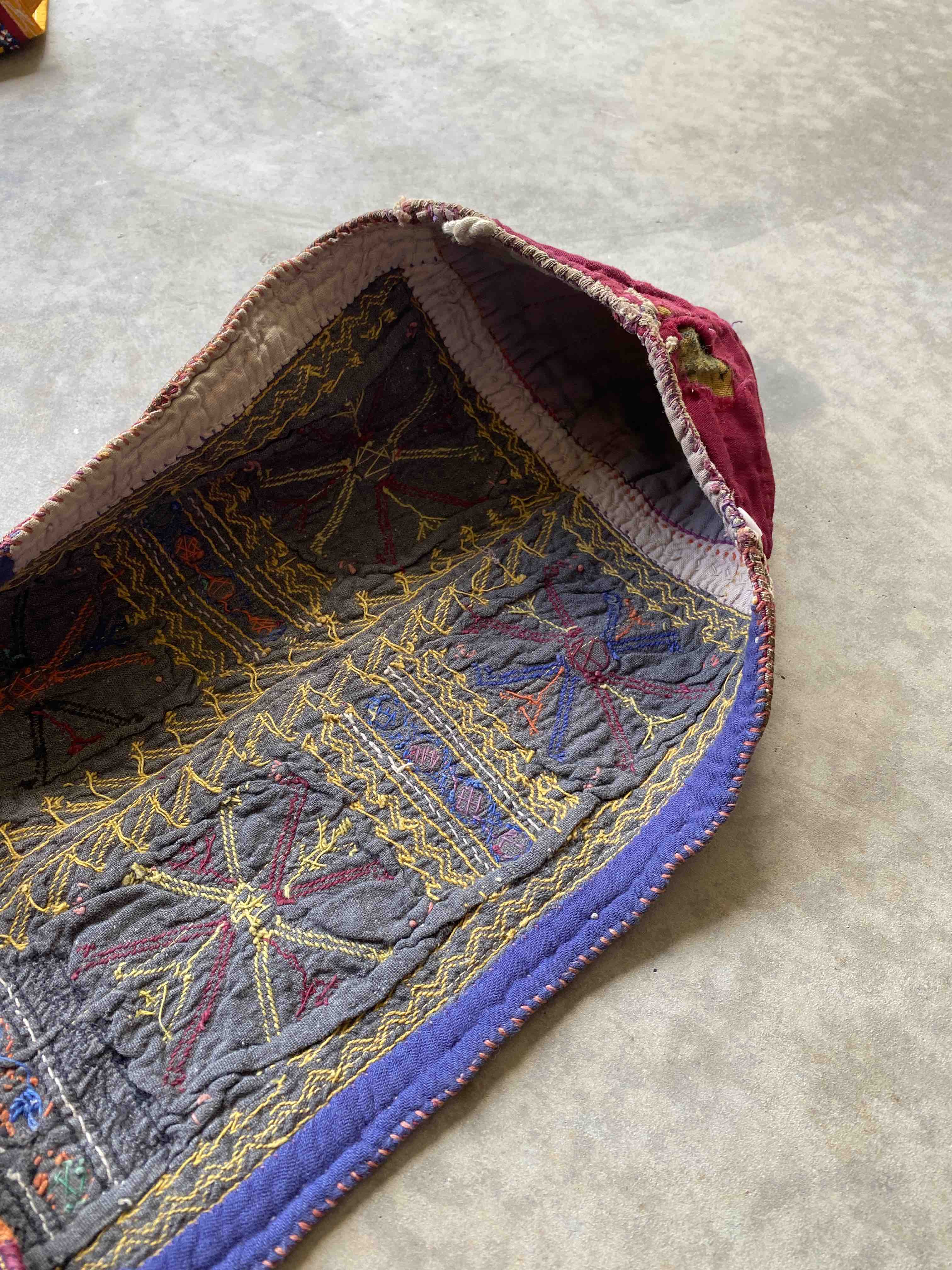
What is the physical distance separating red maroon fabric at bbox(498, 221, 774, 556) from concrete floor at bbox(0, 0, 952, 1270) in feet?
0.80

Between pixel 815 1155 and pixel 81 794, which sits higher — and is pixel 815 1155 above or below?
below

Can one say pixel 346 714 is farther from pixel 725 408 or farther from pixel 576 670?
pixel 725 408

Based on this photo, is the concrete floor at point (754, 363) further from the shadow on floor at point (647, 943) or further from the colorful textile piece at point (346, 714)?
the colorful textile piece at point (346, 714)

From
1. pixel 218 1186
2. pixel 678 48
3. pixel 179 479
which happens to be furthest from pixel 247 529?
pixel 678 48

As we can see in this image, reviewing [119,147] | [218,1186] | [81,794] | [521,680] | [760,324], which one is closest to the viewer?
[218,1186]

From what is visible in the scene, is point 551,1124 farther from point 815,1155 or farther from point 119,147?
point 119,147

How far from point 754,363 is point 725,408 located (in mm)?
486

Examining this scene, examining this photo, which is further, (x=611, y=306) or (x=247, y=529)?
(x=247, y=529)

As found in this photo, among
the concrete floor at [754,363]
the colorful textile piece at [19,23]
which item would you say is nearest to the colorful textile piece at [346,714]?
the concrete floor at [754,363]

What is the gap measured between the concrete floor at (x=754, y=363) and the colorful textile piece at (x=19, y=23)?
0.04 meters

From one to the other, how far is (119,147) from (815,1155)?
6.82 ft

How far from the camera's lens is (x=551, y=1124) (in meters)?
1.03

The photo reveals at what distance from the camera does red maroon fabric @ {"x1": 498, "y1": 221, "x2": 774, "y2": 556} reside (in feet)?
3.88

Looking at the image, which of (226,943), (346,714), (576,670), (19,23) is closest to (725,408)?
(576,670)
